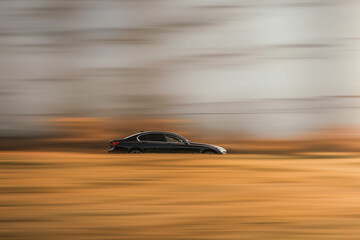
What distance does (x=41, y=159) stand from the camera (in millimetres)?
10195

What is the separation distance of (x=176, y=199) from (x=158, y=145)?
22.4 ft

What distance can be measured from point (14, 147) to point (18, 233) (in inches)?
362

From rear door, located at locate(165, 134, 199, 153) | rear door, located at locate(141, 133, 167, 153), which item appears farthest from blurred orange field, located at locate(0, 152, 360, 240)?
rear door, located at locate(141, 133, 167, 153)

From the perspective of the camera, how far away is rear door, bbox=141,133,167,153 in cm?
1335

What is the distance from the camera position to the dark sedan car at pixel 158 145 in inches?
514

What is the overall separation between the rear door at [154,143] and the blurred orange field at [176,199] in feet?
10.7

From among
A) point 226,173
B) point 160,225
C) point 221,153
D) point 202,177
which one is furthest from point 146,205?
point 221,153

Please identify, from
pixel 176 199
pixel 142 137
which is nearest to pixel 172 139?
pixel 142 137

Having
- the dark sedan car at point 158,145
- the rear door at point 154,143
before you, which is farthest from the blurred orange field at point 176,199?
the rear door at point 154,143

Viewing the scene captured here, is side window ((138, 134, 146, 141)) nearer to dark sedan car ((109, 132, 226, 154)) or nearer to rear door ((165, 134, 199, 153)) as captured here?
dark sedan car ((109, 132, 226, 154))

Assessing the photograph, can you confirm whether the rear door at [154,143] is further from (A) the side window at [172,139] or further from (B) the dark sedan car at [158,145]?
(A) the side window at [172,139]

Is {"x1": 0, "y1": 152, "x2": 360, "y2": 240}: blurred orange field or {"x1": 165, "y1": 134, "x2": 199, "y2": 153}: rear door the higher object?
{"x1": 165, "y1": 134, "x2": 199, "y2": 153}: rear door

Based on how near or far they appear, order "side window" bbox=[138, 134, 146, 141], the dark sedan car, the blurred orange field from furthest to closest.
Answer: "side window" bbox=[138, 134, 146, 141] → the dark sedan car → the blurred orange field

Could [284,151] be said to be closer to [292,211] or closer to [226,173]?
[226,173]
